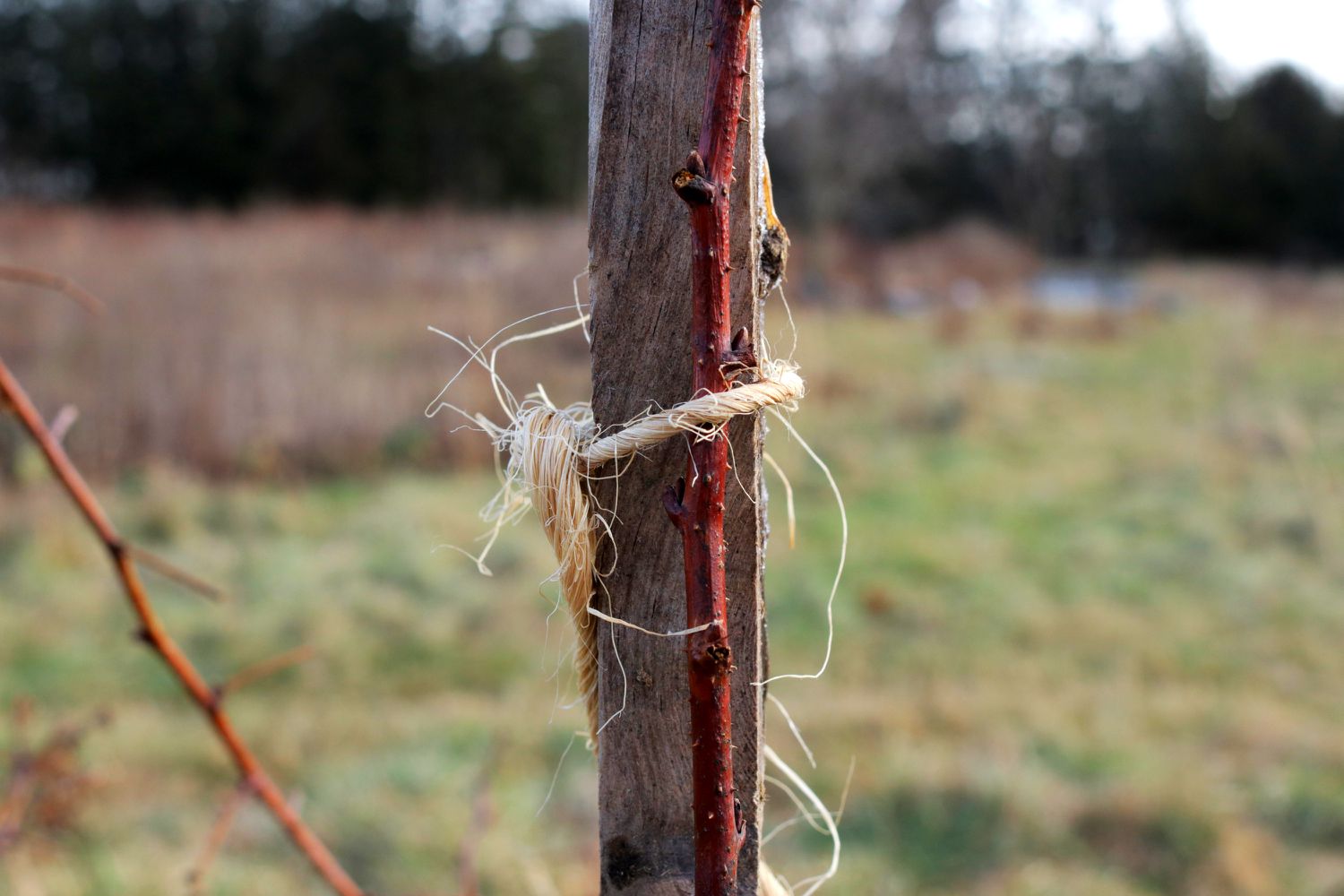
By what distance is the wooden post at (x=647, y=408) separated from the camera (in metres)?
0.68

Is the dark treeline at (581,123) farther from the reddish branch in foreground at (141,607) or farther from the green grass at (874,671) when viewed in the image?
the reddish branch in foreground at (141,607)

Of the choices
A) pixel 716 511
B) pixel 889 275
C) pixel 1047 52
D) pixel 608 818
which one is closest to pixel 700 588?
pixel 716 511

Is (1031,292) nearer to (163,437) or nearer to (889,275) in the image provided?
(889,275)

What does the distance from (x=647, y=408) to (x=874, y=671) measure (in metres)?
3.67

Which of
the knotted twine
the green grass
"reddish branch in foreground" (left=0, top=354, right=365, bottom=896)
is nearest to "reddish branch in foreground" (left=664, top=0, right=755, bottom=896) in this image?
the knotted twine

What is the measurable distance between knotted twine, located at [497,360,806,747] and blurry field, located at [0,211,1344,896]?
9cm

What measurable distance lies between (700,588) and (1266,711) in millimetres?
3852

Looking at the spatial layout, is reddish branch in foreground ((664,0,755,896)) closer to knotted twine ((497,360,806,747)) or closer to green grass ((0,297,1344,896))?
knotted twine ((497,360,806,747))

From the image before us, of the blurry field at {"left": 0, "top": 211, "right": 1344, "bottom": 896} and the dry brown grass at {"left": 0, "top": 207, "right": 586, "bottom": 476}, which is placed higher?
the dry brown grass at {"left": 0, "top": 207, "right": 586, "bottom": 476}

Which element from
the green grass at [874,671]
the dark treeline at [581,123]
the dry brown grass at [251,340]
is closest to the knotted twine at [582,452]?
the green grass at [874,671]

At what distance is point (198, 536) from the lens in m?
5.40

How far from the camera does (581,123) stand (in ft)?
65.1

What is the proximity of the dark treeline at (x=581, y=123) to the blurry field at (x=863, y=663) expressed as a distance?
1037 centimetres

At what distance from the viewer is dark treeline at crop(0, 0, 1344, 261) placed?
16.0 meters
